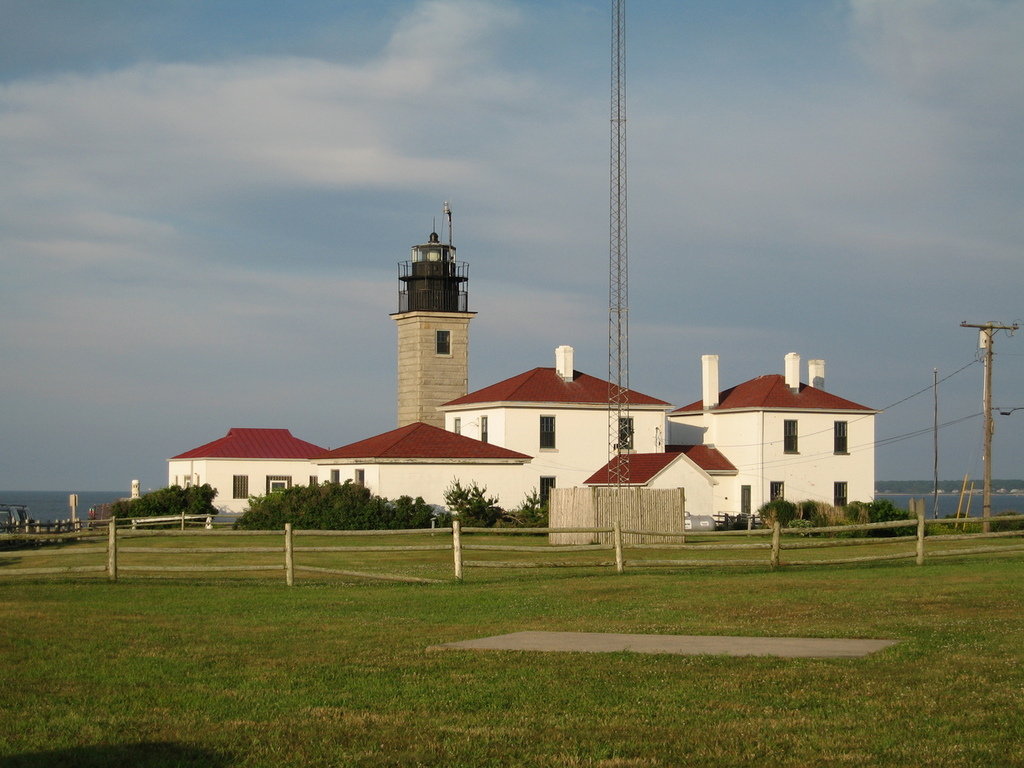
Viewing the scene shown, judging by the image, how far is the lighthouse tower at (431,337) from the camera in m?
61.7

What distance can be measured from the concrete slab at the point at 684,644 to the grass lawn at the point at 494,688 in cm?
38

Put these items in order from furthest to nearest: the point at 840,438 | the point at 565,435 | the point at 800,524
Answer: the point at 840,438 → the point at 565,435 → the point at 800,524

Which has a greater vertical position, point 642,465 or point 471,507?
point 642,465

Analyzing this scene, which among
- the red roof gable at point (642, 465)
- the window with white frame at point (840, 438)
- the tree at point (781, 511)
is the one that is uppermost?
the window with white frame at point (840, 438)

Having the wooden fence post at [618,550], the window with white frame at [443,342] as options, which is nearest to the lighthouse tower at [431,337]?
the window with white frame at [443,342]

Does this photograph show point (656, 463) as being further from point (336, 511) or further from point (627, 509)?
point (336, 511)

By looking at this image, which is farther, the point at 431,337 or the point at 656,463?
the point at 431,337

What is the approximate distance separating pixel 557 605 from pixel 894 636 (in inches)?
222

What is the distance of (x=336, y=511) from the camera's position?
4466cm

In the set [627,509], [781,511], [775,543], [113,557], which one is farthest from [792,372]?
[113,557]

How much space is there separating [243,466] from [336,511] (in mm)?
18768

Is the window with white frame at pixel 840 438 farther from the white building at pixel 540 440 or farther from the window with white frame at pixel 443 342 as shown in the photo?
the window with white frame at pixel 443 342

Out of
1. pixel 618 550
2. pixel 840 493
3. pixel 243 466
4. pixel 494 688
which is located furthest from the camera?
pixel 243 466

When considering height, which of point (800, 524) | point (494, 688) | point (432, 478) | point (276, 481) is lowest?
Result: point (800, 524)
